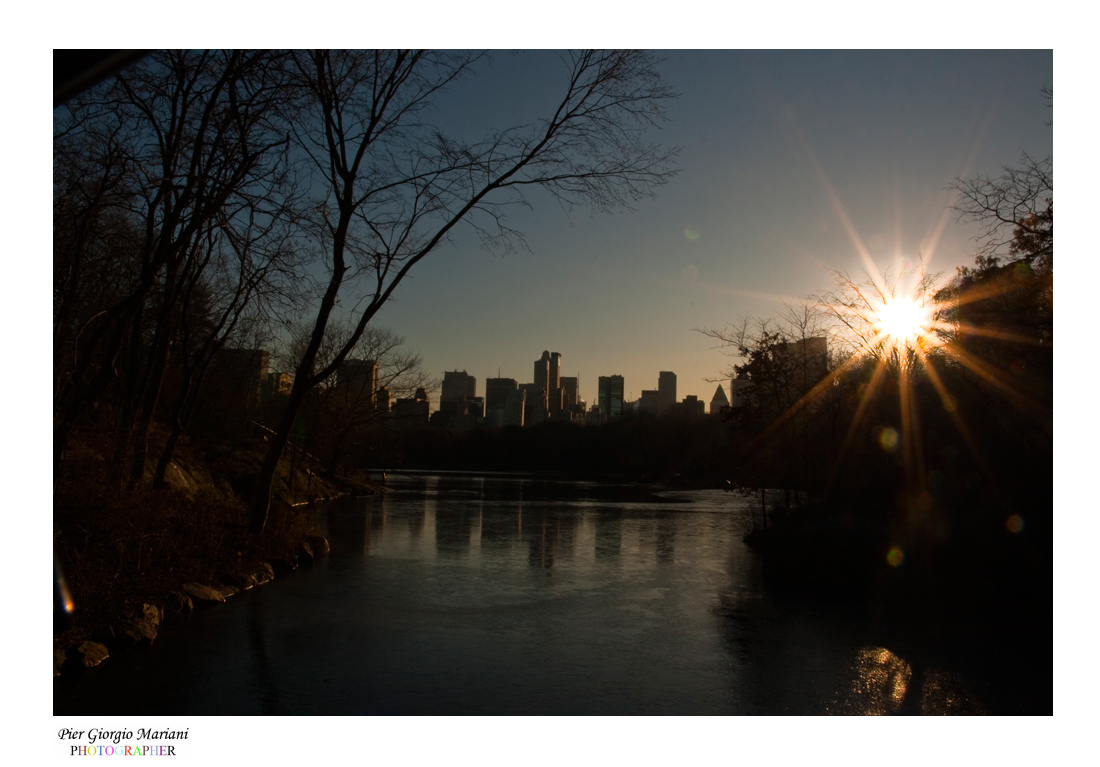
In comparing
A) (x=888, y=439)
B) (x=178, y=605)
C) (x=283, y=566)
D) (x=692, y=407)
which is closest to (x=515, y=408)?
(x=692, y=407)

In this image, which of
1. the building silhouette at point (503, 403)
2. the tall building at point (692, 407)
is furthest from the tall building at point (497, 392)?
the tall building at point (692, 407)

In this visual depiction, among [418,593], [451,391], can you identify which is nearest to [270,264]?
[418,593]

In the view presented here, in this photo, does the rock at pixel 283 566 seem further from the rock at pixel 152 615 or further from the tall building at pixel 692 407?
the tall building at pixel 692 407

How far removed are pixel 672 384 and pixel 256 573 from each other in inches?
5625

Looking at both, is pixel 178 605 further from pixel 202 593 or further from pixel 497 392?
pixel 497 392

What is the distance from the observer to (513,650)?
29.0 ft

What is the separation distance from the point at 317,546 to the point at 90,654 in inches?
365

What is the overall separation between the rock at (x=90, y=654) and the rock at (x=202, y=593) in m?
2.75

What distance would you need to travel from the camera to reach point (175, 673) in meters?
7.48

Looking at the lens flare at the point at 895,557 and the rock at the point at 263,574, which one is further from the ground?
the lens flare at the point at 895,557

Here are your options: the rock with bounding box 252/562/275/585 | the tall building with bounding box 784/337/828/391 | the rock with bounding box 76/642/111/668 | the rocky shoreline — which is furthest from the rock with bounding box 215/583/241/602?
the tall building with bounding box 784/337/828/391

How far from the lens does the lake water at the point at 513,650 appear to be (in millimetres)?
6980

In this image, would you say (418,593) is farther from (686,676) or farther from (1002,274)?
(1002,274)

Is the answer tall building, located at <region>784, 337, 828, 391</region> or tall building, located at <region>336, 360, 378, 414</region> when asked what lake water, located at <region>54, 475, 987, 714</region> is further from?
tall building, located at <region>336, 360, 378, 414</region>
